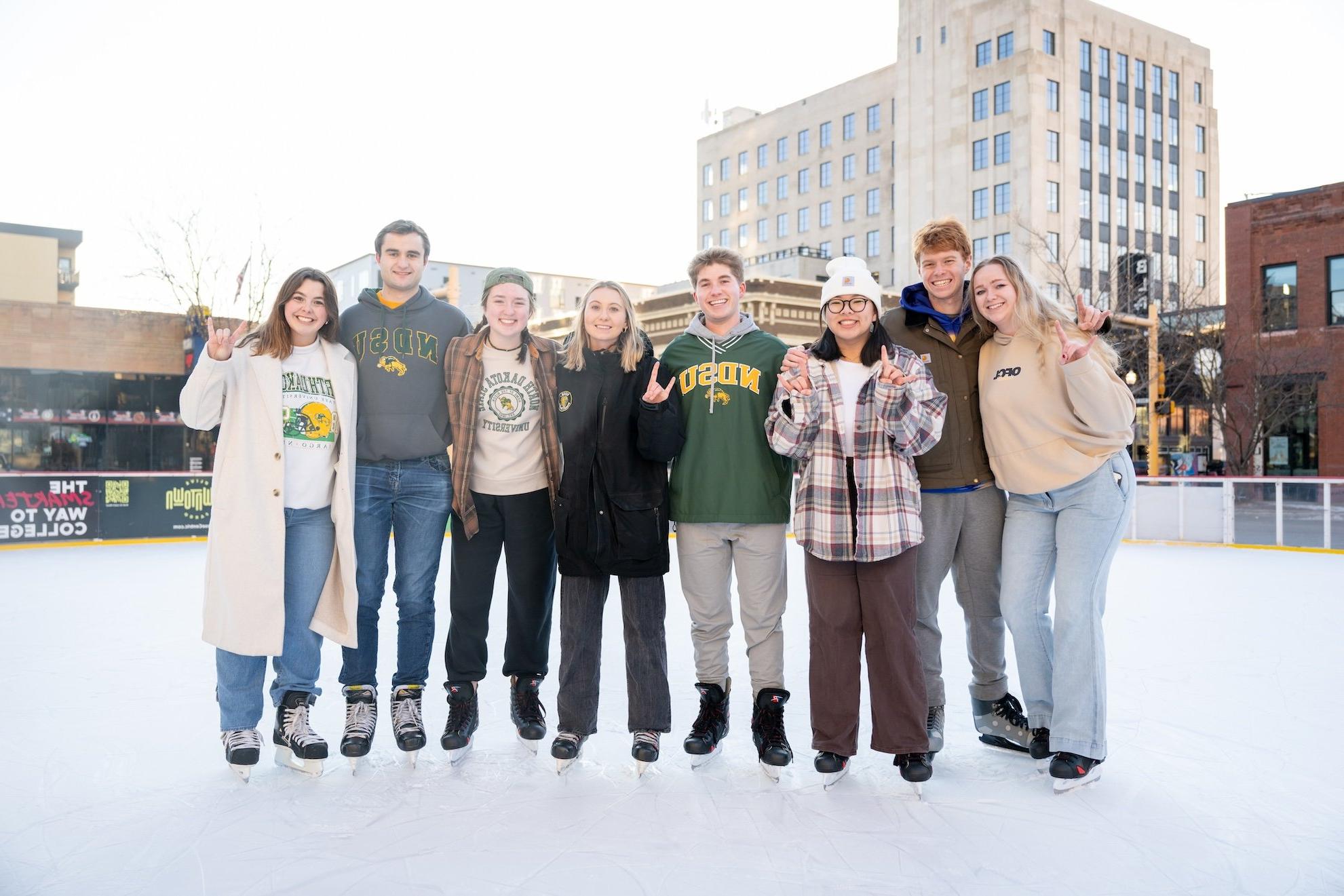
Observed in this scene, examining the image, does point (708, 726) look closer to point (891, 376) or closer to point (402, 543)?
point (402, 543)

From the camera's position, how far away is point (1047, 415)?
3.24 metres

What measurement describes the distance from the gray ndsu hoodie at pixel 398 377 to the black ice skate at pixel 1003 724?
7.61 ft

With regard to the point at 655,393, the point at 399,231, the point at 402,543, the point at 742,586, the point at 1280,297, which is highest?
the point at 1280,297

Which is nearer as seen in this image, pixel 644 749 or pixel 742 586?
pixel 644 749

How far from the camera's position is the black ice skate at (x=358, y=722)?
329 centimetres

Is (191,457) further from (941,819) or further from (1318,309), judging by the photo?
(1318,309)

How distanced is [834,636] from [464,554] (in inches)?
54.7

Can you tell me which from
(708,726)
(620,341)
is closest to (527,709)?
(708,726)

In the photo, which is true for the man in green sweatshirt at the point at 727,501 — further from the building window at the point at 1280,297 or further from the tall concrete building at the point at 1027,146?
the tall concrete building at the point at 1027,146

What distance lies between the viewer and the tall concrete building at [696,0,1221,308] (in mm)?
38969

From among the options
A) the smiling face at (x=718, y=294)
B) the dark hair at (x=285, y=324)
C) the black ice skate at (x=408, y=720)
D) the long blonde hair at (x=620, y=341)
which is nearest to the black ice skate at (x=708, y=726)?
the black ice skate at (x=408, y=720)

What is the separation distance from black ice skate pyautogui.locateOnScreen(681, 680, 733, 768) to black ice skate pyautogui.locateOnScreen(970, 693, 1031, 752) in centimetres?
101

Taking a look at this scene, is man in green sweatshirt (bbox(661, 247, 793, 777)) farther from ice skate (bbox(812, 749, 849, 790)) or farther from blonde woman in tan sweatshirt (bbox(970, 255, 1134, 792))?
blonde woman in tan sweatshirt (bbox(970, 255, 1134, 792))

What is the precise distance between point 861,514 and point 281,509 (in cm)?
201
